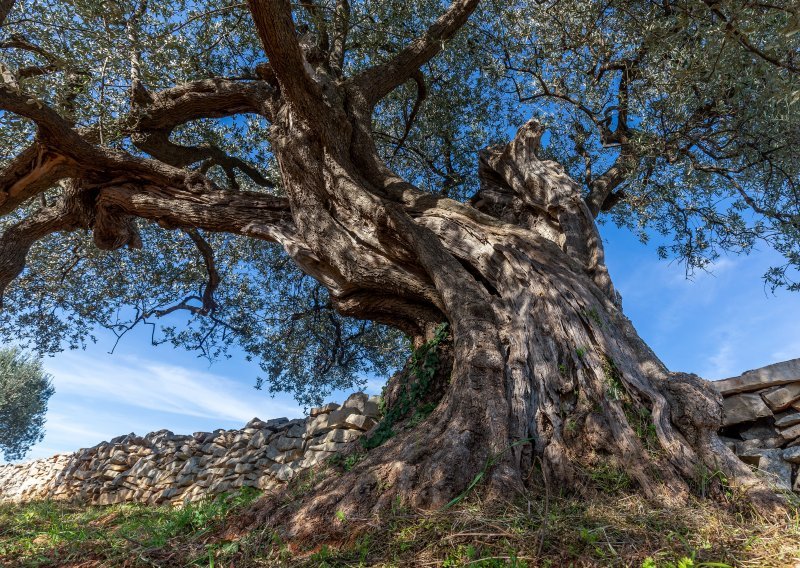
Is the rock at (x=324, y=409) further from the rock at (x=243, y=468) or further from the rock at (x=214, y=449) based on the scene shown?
the rock at (x=214, y=449)

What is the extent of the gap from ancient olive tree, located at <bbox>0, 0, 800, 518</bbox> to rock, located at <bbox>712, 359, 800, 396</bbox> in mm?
1818

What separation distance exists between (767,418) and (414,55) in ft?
24.1

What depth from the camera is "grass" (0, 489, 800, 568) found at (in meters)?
2.50

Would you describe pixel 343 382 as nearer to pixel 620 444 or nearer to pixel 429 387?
pixel 429 387

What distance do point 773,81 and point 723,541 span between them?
494 centimetres

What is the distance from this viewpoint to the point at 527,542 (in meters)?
2.60

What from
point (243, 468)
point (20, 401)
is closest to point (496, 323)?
point (243, 468)

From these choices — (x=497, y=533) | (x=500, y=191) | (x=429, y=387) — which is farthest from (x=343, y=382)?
(x=497, y=533)

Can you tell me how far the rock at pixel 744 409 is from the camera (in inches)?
215

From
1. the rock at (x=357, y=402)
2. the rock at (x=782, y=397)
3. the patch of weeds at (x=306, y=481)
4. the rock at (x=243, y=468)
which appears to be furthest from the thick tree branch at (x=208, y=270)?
the rock at (x=782, y=397)

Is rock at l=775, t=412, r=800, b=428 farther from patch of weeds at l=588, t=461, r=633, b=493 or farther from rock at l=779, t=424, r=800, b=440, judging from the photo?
patch of weeds at l=588, t=461, r=633, b=493

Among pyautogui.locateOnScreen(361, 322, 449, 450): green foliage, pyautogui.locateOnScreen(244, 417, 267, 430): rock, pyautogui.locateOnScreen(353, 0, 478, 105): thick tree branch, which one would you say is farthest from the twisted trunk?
pyautogui.locateOnScreen(244, 417, 267, 430): rock

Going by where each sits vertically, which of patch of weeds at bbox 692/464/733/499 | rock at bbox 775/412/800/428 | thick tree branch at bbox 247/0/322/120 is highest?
thick tree branch at bbox 247/0/322/120

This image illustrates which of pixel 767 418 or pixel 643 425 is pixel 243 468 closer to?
pixel 643 425
